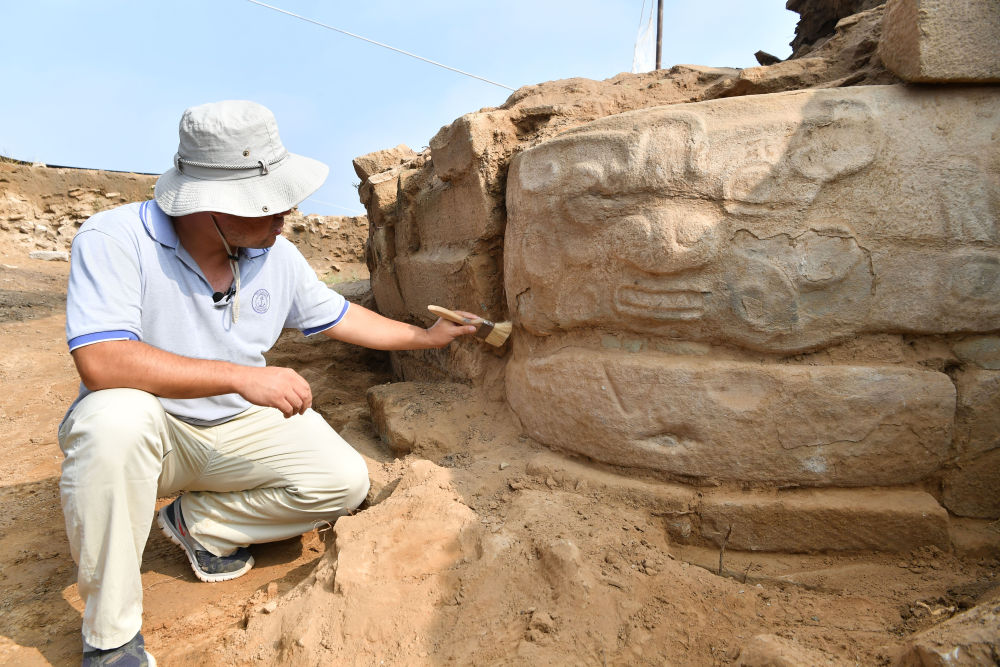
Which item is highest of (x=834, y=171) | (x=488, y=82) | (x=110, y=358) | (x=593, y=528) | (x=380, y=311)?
(x=488, y=82)

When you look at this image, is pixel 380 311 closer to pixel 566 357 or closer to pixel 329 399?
pixel 329 399

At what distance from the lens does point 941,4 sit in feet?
5.43

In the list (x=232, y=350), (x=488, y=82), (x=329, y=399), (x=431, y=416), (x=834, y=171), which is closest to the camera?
(x=834, y=171)

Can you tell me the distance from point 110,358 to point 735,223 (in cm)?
158

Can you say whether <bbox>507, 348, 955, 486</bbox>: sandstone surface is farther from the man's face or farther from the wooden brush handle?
the man's face

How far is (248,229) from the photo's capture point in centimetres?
177

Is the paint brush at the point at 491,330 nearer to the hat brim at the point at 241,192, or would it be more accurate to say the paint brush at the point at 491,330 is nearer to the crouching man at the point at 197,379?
the crouching man at the point at 197,379

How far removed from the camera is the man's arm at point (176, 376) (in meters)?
1.57

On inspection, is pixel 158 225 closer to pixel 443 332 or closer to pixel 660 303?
pixel 443 332

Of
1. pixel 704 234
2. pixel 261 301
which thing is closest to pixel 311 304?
pixel 261 301

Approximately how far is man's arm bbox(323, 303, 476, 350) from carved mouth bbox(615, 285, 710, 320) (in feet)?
1.92

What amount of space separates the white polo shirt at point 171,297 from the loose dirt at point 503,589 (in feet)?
1.78

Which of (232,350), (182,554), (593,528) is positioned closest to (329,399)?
(182,554)

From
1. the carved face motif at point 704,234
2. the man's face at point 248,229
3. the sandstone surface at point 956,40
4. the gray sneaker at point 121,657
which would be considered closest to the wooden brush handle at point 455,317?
the carved face motif at point 704,234
